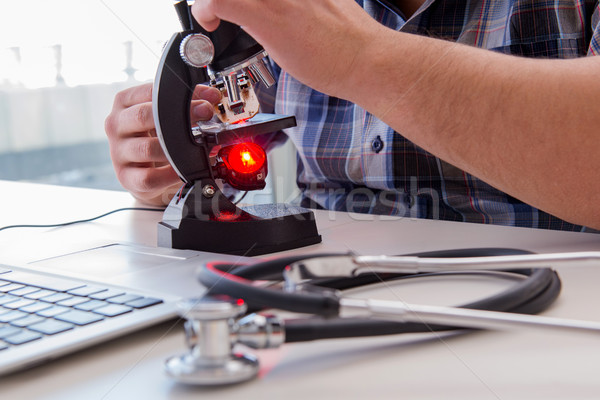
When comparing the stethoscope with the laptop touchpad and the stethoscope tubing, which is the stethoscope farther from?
the laptop touchpad

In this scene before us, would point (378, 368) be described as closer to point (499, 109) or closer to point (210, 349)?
point (210, 349)

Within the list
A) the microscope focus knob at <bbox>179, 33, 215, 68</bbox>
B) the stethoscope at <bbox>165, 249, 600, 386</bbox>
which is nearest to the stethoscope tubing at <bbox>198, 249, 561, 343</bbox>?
the stethoscope at <bbox>165, 249, 600, 386</bbox>

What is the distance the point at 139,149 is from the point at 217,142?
0.25 m

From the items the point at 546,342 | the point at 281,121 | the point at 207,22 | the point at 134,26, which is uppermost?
the point at 134,26

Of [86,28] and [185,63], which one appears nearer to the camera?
[185,63]

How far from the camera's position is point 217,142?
66 centimetres

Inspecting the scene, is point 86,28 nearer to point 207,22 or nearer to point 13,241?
point 13,241

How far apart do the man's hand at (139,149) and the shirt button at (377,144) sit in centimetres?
33

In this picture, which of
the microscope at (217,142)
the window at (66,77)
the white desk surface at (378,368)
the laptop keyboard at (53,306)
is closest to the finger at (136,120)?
the microscope at (217,142)

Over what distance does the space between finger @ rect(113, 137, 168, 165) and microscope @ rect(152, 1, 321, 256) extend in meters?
0.20

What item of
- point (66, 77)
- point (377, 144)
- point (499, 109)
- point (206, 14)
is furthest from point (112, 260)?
point (66, 77)

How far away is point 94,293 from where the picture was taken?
1.39 ft

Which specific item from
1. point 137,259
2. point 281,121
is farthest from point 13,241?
point 281,121

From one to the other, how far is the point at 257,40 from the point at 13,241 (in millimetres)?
429
